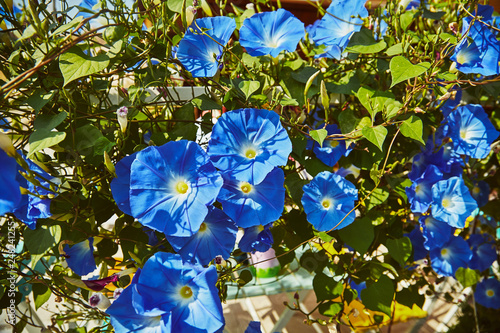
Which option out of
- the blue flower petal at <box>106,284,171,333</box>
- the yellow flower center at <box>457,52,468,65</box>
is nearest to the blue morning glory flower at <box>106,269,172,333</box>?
the blue flower petal at <box>106,284,171,333</box>

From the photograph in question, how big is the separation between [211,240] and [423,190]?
553 mm

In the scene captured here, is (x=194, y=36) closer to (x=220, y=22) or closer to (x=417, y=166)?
(x=220, y=22)

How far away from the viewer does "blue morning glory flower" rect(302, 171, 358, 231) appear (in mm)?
770

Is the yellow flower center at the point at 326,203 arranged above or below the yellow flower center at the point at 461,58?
below

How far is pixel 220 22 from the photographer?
2.60 feet

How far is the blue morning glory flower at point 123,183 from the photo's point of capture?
2.20 feet

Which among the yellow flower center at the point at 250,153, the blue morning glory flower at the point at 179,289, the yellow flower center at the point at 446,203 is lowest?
the blue morning glory flower at the point at 179,289

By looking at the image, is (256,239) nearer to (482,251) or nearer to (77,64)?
(77,64)

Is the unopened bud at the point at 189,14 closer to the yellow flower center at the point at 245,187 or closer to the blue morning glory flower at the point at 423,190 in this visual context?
the yellow flower center at the point at 245,187

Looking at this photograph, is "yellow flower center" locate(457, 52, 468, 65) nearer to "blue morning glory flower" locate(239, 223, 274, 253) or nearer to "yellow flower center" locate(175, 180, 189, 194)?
"blue morning glory flower" locate(239, 223, 274, 253)

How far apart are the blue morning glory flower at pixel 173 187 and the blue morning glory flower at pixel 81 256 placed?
0.25 meters

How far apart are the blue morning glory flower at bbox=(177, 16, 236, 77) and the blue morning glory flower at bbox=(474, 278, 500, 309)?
1342mm

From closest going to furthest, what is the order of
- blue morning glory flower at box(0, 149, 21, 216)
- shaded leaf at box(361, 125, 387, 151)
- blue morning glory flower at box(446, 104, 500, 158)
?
blue morning glory flower at box(0, 149, 21, 216), shaded leaf at box(361, 125, 387, 151), blue morning glory flower at box(446, 104, 500, 158)

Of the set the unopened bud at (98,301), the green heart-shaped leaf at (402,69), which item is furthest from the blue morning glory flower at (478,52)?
the unopened bud at (98,301)
